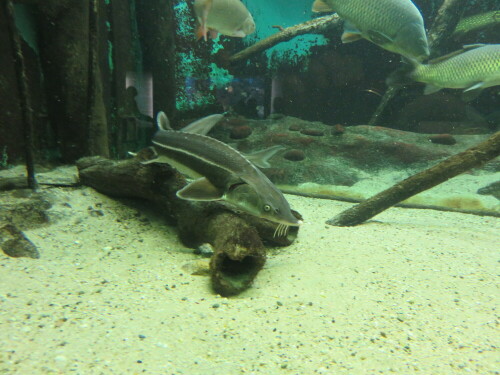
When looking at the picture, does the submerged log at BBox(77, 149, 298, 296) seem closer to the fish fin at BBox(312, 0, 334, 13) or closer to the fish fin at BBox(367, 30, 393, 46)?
the fish fin at BBox(367, 30, 393, 46)

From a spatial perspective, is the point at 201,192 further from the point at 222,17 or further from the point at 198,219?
the point at 222,17

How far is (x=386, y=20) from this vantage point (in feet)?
13.2

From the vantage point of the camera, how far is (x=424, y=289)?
242cm

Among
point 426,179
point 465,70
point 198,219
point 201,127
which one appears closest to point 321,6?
point 201,127

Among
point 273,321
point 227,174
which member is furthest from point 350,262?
point 227,174

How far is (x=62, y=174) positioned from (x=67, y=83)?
4.64ft

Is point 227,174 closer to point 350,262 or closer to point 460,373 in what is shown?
point 350,262

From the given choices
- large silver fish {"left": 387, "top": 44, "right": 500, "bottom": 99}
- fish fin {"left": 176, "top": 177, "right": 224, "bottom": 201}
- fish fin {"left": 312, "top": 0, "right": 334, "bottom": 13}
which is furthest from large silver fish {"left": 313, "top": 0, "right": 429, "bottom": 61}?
fish fin {"left": 176, "top": 177, "right": 224, "bottom": 201}

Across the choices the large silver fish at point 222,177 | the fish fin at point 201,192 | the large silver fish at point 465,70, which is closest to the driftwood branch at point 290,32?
the large silver fish at point 465,70

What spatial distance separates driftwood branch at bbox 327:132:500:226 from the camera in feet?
11.9

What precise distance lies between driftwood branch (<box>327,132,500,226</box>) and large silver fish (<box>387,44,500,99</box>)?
2278 mm

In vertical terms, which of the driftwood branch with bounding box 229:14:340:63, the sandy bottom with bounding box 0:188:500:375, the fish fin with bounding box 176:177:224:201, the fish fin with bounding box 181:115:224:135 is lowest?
the sandy bottom with bounding box 0:188:500:375

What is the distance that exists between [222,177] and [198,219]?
705mm

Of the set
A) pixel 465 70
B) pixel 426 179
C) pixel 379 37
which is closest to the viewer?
pixel 426 179
